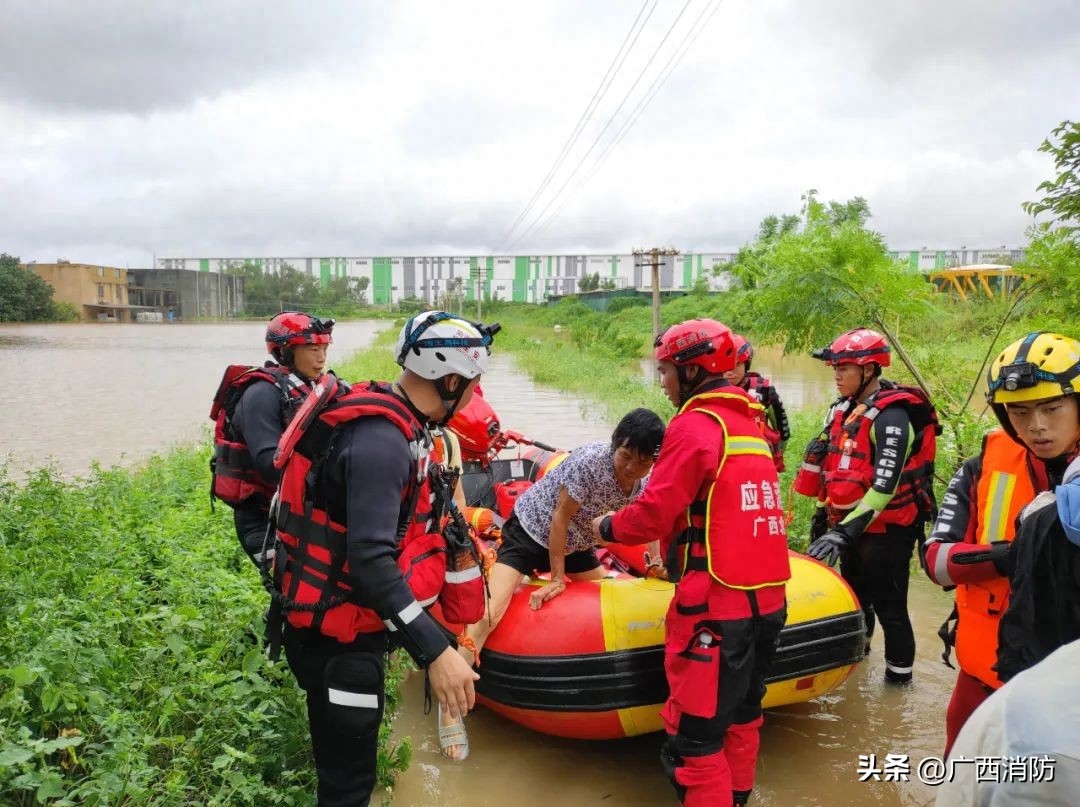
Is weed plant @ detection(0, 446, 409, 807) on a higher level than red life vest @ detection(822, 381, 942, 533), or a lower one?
lower

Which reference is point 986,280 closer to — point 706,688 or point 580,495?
point 580,495

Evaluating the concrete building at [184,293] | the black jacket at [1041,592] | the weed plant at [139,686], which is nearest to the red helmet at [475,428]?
the weed plant at [139,686]

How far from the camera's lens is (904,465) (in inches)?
A: 148

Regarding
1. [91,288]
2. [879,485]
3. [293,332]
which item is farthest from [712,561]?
[91,288]

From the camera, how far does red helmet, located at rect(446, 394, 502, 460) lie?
214 inches

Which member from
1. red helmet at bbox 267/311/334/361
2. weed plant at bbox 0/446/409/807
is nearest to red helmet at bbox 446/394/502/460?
red helmet at bbox 267/311/334/361

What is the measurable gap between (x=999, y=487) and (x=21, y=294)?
48.2 m

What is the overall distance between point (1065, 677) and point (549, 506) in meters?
2.67

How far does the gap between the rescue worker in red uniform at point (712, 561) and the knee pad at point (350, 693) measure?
38.4 inches

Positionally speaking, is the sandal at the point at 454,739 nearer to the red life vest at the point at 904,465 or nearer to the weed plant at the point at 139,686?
the weed plant at the point at 139,686

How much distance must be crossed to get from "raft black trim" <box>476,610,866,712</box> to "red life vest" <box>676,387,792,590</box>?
0.67 meters

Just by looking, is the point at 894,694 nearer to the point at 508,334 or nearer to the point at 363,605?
the point at 363,605

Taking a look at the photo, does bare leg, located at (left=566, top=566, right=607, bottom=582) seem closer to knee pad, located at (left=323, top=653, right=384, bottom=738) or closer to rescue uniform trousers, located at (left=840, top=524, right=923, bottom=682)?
rescue uniform trousers, located at (left=840, top=524, right=923, bottom=682)

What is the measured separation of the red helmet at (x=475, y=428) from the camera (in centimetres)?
545
